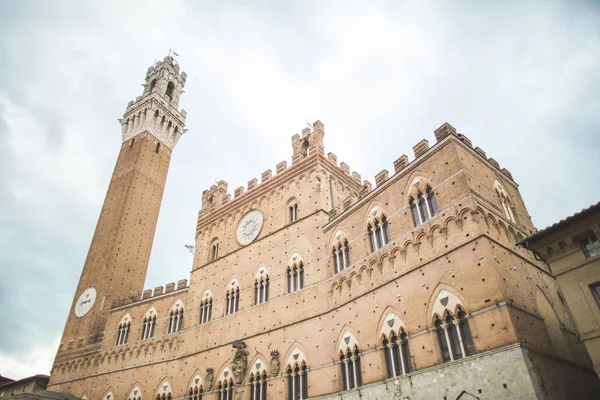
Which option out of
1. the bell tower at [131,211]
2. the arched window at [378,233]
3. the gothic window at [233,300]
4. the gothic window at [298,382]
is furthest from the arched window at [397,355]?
the bell tower at [131,211]

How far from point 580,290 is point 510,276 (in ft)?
6.30

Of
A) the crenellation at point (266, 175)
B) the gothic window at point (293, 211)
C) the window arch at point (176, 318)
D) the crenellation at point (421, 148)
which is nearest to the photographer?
the crenellation at point (421, 148)

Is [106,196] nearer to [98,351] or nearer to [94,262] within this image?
[94,262]

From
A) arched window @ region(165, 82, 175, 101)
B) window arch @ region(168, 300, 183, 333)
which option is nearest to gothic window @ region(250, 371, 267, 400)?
window arch @ region(168, 300, 183, 333)

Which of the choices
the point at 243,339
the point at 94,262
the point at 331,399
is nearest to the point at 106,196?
the point at 94,262

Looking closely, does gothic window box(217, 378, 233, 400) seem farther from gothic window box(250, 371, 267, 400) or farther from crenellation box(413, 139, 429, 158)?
crenellation box(413, 139, 429, 158)

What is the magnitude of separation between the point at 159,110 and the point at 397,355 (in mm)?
34249

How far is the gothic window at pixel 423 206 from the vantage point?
14.4 metres

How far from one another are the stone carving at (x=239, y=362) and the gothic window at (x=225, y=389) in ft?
2.00

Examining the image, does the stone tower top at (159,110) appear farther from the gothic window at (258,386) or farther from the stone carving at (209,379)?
the gothic window at (258,386)

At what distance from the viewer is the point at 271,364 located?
17.8 meters

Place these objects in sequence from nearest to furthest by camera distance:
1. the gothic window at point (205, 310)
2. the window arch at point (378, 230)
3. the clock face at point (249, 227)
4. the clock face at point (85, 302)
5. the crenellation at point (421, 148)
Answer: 1. the crenellation at point (421, 148)
2. the window arch at point (378, 230)
3. the gothic window at point (205, 310)
4. the clock face at point (249, 227)
5. the clock face at point (85, 302)

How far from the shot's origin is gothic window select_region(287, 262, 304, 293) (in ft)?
62.3

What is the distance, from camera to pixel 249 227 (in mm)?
23375
